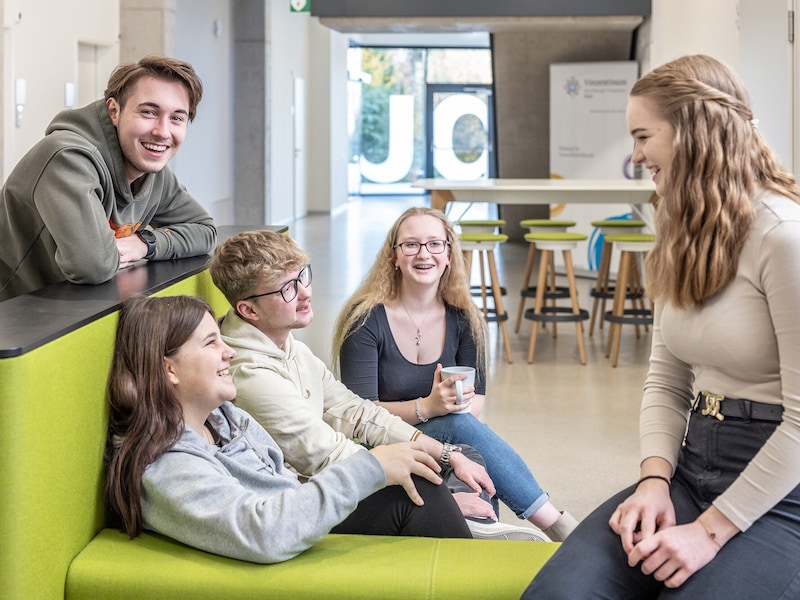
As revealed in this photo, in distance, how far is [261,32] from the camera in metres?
13.6

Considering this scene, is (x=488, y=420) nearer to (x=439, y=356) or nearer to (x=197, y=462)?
(x=439, y=356)

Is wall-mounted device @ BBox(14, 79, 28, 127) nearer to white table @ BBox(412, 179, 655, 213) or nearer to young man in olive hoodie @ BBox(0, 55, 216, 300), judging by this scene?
white table @ BBox(412, 179, 655, 213)

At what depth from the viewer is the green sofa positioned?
1.55 metres

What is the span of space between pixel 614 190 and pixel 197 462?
18.6 ft

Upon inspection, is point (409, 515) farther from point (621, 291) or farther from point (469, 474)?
point (621, 291)

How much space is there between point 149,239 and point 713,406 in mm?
1484

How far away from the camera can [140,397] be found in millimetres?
1853

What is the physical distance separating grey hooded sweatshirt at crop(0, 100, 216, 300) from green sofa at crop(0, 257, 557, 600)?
319mm

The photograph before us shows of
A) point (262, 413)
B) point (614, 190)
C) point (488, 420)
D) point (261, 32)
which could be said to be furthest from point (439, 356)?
point (261, 32)

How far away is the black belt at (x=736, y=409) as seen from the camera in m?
1.81

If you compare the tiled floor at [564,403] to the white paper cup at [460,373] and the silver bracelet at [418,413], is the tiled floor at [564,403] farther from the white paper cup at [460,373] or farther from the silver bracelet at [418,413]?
the white paper cup at [460,373]

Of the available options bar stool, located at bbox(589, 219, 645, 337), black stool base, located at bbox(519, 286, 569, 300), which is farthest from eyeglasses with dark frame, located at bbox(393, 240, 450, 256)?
black stool base, located at bbox(519, 286, 569, 300)

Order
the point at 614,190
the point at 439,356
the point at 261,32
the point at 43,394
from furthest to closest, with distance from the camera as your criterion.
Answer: the point at 261,32
the point at 614,190
the point at 439,356
the point at 43,394

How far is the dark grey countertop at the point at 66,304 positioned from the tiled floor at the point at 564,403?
180 cm
